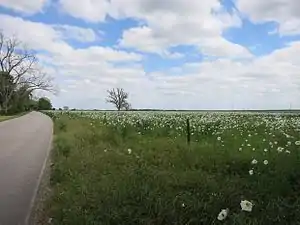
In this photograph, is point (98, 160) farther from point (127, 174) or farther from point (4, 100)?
point (4, 100)

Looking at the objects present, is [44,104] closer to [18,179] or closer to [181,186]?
[18,179]

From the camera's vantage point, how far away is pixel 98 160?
10797 millimetres

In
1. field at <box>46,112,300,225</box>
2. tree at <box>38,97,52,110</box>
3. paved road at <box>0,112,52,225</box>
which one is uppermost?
tree at <box>38,97,52,110</box>

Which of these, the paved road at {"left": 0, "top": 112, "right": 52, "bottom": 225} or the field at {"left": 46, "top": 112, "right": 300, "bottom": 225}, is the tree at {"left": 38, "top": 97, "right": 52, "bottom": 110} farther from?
the field at {"left": 46, "top": 112, "right": 300, "bottom": 225}

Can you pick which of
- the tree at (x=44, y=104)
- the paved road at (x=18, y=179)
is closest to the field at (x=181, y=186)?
the paved road at (x=18, y=179)

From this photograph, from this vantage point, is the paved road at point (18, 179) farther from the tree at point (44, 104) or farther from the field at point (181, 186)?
the tree at point (44, 104)

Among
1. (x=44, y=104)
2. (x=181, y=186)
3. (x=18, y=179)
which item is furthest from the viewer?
(x=44, y=104)

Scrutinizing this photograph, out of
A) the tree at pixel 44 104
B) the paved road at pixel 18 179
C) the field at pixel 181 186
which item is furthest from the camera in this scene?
the tree at pixel 44 104

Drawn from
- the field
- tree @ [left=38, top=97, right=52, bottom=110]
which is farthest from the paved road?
tree @ [left=38, top=97, right=52, bottom=110]

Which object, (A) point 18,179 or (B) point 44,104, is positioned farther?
(B) point 44,104

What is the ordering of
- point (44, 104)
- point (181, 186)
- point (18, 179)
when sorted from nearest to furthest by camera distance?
point (181, 186) < point (18, 179) < point (44, 104)

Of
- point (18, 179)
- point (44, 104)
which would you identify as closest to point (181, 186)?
point (18, 179)

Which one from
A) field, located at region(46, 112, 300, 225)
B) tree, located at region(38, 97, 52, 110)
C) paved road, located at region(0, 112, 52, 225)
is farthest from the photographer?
tree, located at region(38, 97, 52, 110)

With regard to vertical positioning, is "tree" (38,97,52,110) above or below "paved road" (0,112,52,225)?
above
